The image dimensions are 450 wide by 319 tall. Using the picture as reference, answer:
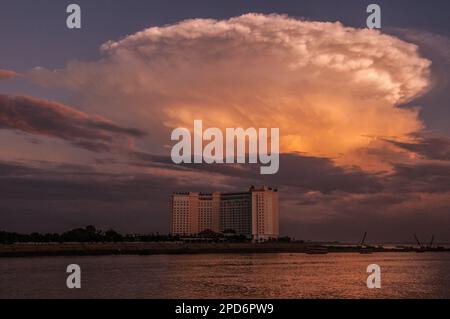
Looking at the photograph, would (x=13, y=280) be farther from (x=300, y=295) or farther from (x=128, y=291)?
(x=300, y=295)

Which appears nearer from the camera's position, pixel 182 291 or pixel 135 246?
pixel 182 291

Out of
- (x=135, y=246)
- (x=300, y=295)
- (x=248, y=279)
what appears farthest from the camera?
(x=135, y=246)

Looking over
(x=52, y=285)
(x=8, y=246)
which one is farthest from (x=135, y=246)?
(x=52, y=285)

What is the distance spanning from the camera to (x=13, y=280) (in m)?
64.6

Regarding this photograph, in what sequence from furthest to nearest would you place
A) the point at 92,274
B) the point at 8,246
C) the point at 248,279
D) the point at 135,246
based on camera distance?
the point at 135,246 < the point at 8,246 < the point at 92,274 < the point at 248,279

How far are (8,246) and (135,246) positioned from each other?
153 feet

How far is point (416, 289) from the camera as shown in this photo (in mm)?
58719

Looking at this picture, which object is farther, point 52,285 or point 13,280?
→ point 13,280
